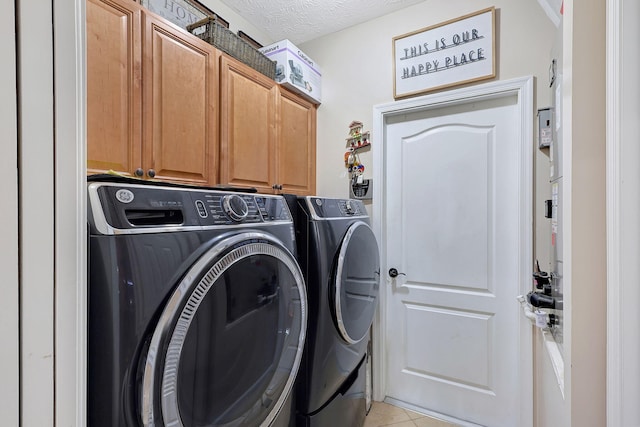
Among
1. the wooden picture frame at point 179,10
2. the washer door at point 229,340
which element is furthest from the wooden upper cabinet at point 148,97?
the washer door at point 229,340

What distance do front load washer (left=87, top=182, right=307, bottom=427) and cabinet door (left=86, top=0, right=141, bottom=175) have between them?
0.60m

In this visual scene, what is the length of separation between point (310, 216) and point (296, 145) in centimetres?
98

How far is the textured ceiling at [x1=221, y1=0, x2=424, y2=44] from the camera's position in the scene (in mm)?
1861

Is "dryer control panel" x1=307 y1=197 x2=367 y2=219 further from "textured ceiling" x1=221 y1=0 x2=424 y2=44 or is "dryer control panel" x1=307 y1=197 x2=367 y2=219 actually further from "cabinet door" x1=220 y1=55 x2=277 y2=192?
"textured ceiling" x1=221 y1=0 x2=424 y2=44

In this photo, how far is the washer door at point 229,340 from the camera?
61 centimetres

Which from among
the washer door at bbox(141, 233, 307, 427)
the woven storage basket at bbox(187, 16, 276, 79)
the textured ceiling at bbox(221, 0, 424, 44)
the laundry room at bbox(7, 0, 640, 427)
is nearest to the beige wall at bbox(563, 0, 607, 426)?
the laundry room at bbox(7, 0, 640, 427)

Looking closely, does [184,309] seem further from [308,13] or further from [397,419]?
[308,13]

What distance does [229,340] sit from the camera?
750mm

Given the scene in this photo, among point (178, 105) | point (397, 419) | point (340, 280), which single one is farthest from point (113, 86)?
point (397, 419)

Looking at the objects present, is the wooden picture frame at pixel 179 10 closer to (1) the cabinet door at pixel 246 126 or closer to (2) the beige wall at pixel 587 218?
(1) the cabinet door at pixel 246 126

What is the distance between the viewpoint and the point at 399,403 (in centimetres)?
201
